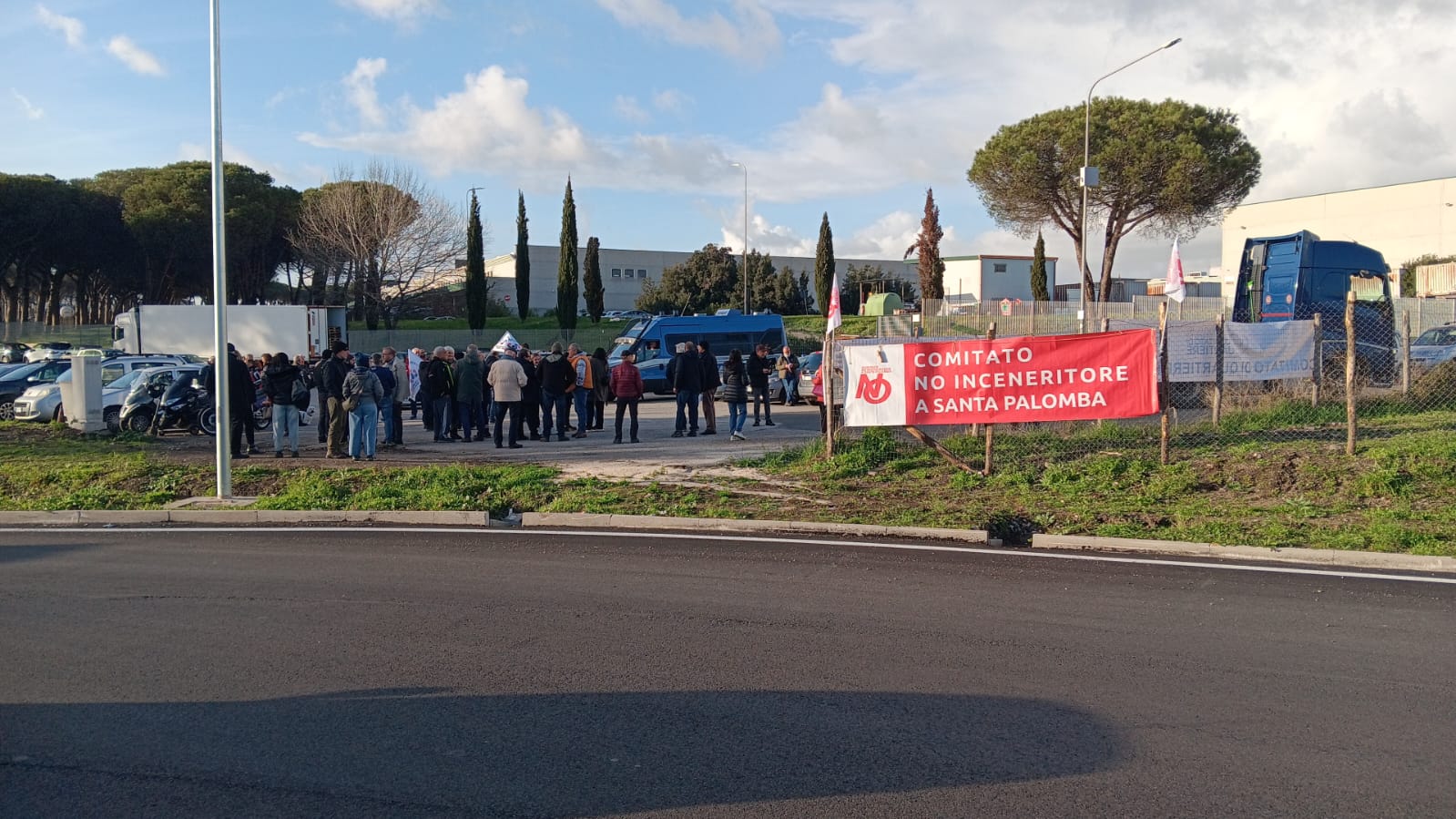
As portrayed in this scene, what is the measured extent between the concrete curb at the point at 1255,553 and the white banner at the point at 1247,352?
4.89 metres

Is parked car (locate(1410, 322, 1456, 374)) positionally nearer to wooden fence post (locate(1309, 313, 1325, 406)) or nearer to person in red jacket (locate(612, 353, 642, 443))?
wooden fence post (locate(1309, 313, 1325, 406))

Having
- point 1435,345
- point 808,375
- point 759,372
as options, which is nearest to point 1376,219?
point 1435,345

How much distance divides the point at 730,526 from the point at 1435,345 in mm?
18888

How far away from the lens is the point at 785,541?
10797 mm

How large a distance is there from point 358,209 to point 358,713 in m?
55.5

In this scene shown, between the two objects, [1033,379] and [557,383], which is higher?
[1033,379]

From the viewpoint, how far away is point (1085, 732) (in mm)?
5391

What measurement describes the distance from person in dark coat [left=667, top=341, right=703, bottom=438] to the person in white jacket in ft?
8.98

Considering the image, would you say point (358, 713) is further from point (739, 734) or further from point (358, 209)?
point (358, 209)

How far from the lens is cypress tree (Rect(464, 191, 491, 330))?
5972cm

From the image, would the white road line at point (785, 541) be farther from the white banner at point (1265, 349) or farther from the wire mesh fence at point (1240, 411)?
the white banner at point (1265, 349)

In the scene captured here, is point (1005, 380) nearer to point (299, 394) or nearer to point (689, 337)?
point (299, 394)

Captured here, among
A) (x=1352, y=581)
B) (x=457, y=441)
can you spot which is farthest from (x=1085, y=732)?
(x=457, y=441)

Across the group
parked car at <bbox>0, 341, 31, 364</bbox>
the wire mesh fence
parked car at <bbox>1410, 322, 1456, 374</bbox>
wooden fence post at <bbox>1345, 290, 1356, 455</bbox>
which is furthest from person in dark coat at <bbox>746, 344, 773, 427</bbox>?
parked car at <bbox>0, 341, 31, 364</bbox>
